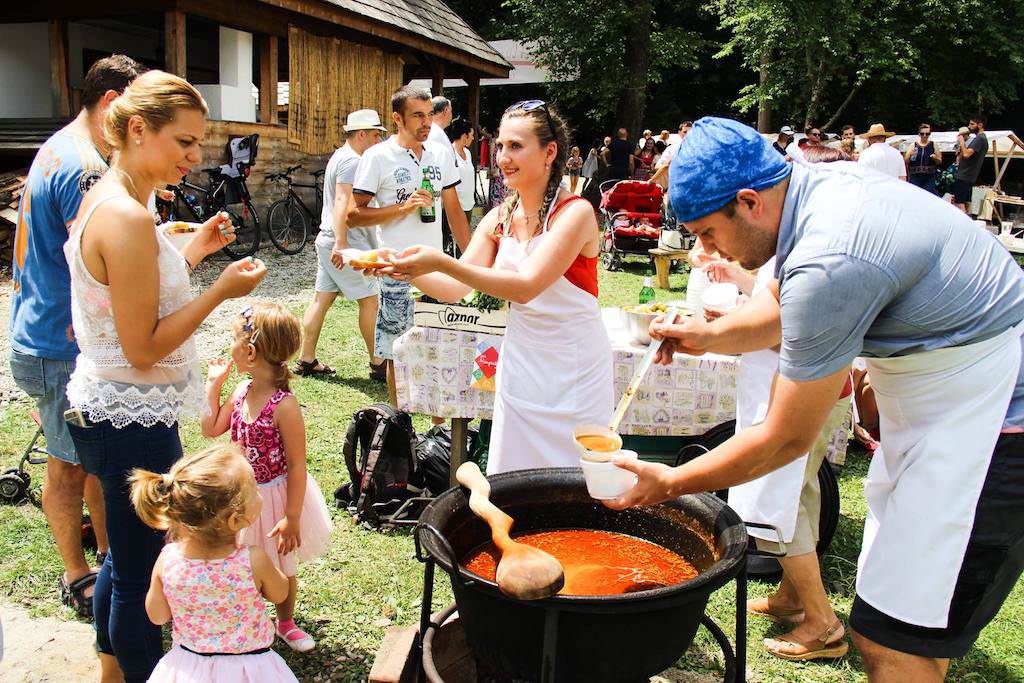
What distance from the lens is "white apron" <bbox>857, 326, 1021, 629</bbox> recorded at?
1930 mm

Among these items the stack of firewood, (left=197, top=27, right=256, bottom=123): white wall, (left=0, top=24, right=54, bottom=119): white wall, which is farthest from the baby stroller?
(left=0, top=24, right=54, bottom=119): white wall

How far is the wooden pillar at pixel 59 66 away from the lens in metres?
11.1

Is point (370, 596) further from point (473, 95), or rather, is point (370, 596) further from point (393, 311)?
point (473, 95)

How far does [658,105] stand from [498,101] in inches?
245

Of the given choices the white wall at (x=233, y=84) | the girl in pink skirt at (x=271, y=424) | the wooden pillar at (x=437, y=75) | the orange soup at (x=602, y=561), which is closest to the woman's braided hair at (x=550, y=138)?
the girl in pink skirt at (x=271, y=424)

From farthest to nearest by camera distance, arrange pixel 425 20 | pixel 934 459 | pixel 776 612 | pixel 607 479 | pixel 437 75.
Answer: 1. pixel 437 75
2. pixel 425 20
3. pixel 776 612
4. pixel 607 479
5. pixel 934 459

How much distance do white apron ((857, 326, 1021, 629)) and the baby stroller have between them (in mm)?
9501

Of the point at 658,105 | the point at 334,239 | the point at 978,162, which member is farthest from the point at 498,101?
the point at 334,239

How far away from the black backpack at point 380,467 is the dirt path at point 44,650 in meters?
1.36

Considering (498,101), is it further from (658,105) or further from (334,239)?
(334,239)

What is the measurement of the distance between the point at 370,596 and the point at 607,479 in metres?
1.83

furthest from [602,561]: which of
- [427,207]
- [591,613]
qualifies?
[427,207]

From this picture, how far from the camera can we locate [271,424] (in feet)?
9.71

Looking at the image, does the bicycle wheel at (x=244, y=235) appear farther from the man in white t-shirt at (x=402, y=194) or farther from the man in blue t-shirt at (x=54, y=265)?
the man in blue t-shirt at (x=54, y=265)
